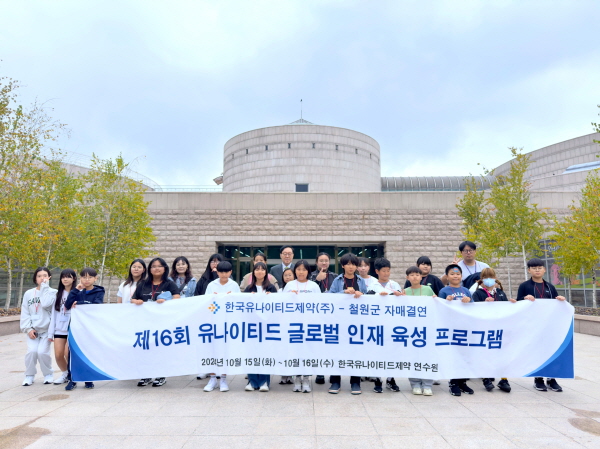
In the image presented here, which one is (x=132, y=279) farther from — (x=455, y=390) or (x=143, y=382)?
(x=455, y=390)

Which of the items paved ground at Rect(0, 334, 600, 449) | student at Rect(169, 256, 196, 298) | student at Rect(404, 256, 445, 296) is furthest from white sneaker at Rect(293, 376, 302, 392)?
student at Rect(169, 256, 196, 298)

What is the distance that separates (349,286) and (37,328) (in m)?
4.35

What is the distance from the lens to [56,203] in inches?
606

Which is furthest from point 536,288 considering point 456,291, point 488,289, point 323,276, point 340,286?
point 323,276

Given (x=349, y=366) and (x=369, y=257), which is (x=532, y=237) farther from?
(x=349, y=366)

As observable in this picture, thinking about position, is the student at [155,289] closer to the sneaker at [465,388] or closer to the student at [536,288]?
the sneaker at [465,388]

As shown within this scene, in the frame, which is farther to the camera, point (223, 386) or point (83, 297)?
point (83, 297)

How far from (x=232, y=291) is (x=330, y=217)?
542 inches

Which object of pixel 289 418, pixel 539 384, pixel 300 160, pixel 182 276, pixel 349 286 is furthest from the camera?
pixel 300 160

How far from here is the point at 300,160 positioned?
102ft

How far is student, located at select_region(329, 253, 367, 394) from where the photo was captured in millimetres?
5051

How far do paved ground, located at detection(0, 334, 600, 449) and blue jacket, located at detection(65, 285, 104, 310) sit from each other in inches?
44.5

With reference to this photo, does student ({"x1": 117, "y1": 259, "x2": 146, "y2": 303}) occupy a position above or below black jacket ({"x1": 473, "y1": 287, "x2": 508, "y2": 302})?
above

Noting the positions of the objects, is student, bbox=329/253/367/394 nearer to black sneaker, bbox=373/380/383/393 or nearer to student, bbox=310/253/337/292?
black sneaker, bbox=373/380/383/393
